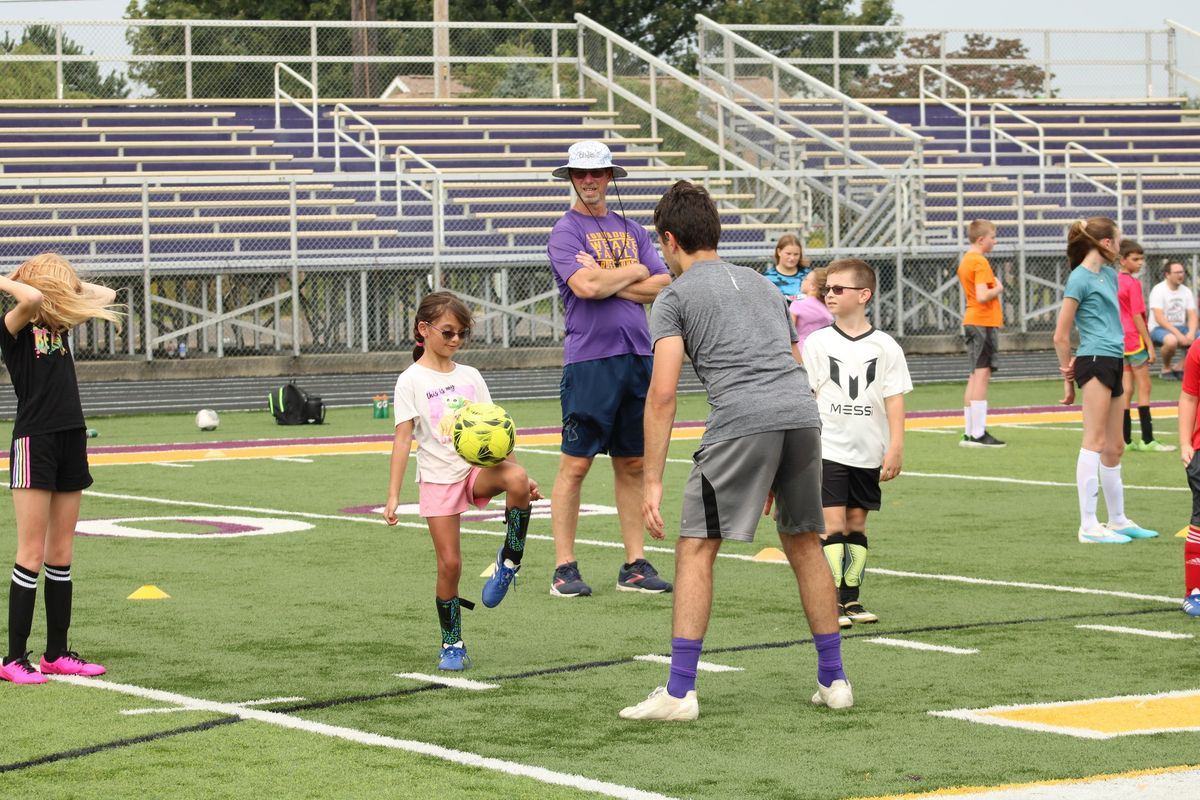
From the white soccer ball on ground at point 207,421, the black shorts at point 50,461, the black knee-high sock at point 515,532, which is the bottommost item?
the white soccer ball on ground at point 207,421

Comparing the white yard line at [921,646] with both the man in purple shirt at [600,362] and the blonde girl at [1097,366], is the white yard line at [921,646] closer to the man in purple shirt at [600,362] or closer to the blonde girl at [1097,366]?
the man in purple shirt at [600,362]

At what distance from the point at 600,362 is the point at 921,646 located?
240 cm

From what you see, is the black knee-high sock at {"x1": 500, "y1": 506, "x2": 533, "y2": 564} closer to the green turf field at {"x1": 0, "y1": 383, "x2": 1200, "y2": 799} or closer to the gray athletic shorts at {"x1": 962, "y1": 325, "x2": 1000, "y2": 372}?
the green turf field at {"x1": 0, "y1": 383, "x2": 1200, "y2": 799}

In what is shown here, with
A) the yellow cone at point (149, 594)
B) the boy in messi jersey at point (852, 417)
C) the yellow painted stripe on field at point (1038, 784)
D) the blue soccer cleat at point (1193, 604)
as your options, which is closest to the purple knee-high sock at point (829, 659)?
the yellow painted stripe on field at point (1038, 784)

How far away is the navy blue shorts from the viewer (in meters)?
9.66

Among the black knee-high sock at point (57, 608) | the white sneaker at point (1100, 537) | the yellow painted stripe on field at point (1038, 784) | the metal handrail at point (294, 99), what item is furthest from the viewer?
the metal handrail at point (294, 99)

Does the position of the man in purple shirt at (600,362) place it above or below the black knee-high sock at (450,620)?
above

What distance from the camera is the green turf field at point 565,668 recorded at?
231 inches

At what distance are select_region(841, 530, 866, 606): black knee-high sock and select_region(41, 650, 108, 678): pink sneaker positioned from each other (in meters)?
3.26

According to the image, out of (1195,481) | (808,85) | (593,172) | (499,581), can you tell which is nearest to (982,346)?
(593,172)

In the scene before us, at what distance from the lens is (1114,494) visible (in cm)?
1167

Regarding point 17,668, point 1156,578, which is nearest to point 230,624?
point 17,668

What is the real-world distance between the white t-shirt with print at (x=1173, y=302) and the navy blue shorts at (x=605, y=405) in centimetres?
1373

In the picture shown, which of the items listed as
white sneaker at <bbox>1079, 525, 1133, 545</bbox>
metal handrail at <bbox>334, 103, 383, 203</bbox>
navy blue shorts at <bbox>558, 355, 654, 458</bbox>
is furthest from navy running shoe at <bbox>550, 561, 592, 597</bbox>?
metal handrail at <bbox>334, 103, 383, 203</bbox>
